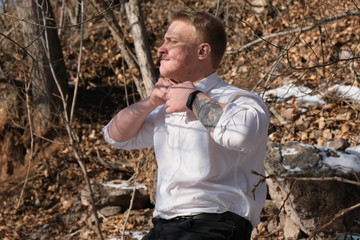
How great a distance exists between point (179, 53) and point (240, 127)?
577mm

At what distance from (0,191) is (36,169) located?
519mm

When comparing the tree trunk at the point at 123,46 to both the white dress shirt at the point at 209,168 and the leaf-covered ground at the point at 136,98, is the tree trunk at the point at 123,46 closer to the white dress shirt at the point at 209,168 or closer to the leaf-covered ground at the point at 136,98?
the leaf-covered ground at the point at 136,98

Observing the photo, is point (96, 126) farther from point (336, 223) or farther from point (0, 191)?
point (336, 223)

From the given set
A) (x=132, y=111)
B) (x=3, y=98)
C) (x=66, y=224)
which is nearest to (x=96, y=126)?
(x=3, y=98)

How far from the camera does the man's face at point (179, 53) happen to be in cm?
279

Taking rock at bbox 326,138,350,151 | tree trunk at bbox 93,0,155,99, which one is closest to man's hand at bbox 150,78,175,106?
rock at bbox 326,138,350,151

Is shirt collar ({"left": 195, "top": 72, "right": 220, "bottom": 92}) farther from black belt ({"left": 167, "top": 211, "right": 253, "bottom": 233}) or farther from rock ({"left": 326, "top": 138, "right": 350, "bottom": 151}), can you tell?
rock ({"left": 326, "top": 138, "right": 350, "bottom": 151})

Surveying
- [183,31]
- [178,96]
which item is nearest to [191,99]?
[178,96]

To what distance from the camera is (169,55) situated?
279cm

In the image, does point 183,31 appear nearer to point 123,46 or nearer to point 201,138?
point 201,138

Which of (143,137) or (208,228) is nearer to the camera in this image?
(208,228)

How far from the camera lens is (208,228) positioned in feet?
8.46

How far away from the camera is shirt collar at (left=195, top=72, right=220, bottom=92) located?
2.80 m

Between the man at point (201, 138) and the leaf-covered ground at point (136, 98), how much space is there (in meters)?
2.12
